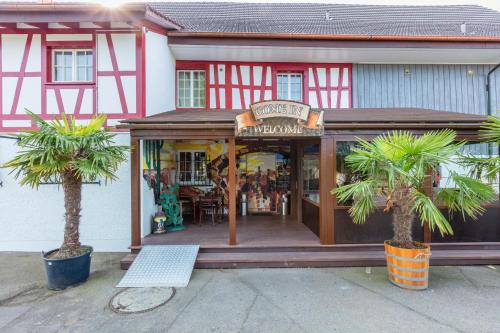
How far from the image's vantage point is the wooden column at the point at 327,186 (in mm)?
5033

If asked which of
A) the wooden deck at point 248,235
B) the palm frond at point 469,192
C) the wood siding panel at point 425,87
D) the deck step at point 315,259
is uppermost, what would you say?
the wood siding panel at point 425,87

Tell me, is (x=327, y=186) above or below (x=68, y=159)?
below

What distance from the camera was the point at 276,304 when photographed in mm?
3480

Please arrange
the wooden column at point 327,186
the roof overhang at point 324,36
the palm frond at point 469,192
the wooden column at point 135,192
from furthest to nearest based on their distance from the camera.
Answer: the roof overhang at point 324,36, the wooden column at point 327,186, the wooden column at point 135,192, the palm frond at point 469,192

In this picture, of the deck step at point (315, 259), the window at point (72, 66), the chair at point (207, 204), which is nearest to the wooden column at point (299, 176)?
the deck step at point (315, 259)

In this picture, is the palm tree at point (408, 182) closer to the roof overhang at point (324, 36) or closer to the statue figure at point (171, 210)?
the roof overhang at point (324, 36)

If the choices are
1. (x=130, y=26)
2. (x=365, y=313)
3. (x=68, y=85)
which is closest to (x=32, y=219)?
(x=68, y=85)

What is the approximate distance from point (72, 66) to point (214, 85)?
3498 mm

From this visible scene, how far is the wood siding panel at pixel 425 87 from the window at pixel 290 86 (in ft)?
5.66

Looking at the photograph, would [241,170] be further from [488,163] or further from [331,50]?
[488,163]

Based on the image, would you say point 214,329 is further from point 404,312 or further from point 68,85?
point 68,85

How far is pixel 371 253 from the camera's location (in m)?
4.89

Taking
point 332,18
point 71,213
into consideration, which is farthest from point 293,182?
point 332,18

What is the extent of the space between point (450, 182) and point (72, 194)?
6.43 m
